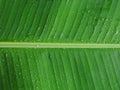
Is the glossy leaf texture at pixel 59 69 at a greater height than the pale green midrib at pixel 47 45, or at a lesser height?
lesser

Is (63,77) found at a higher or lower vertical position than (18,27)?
lower

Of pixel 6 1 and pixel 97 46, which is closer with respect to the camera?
pixel 6 1

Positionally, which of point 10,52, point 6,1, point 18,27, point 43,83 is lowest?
point 43,83

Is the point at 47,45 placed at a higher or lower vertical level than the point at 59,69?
higher

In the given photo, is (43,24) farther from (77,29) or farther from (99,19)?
(99,19)

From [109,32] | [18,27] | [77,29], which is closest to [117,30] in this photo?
[109,32]

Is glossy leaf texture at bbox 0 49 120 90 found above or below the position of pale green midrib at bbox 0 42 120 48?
below

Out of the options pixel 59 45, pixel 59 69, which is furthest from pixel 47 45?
pixel 59 69

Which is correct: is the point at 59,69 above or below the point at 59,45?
below

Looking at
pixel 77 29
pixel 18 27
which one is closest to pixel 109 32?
pixel 77 29

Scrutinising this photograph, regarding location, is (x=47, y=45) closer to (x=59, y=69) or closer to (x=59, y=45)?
(x=59, y=45)
